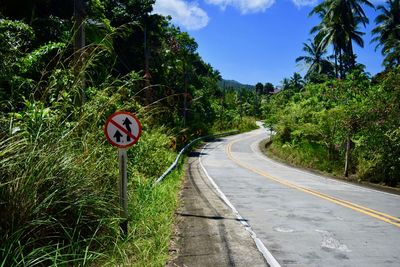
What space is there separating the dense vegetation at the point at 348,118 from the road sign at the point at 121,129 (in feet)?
42.9

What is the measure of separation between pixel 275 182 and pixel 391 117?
18.2 ft

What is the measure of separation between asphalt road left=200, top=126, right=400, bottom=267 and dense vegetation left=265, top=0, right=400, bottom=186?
3880 millimetres

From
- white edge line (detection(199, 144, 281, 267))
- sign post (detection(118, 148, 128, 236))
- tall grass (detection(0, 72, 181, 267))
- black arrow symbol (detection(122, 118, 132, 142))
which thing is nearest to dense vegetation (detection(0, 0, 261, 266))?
tall grass (detection(0, 72, 181, 267))

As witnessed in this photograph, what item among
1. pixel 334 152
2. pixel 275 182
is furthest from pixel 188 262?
pixel 334 152

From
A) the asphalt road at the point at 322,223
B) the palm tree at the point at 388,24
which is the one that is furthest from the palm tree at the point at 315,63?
the asphalt road at the point at 322,223

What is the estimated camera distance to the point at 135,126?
6.50 metres

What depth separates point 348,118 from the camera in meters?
19.3

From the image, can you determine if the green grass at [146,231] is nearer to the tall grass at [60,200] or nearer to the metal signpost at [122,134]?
the tall grass at [60,200]

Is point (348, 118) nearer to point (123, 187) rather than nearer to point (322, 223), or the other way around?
point (322, 223)

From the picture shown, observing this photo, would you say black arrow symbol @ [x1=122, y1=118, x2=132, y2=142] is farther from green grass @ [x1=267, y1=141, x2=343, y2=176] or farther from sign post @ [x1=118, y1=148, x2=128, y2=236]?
green grass @ [x1=267, y1=141, x2=343, y2=176]

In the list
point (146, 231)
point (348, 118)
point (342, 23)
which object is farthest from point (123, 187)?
point (342, 23)

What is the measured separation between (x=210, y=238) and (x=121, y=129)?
246 cm

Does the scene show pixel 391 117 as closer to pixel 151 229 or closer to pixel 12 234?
pixel 151 229

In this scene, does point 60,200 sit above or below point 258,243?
above
